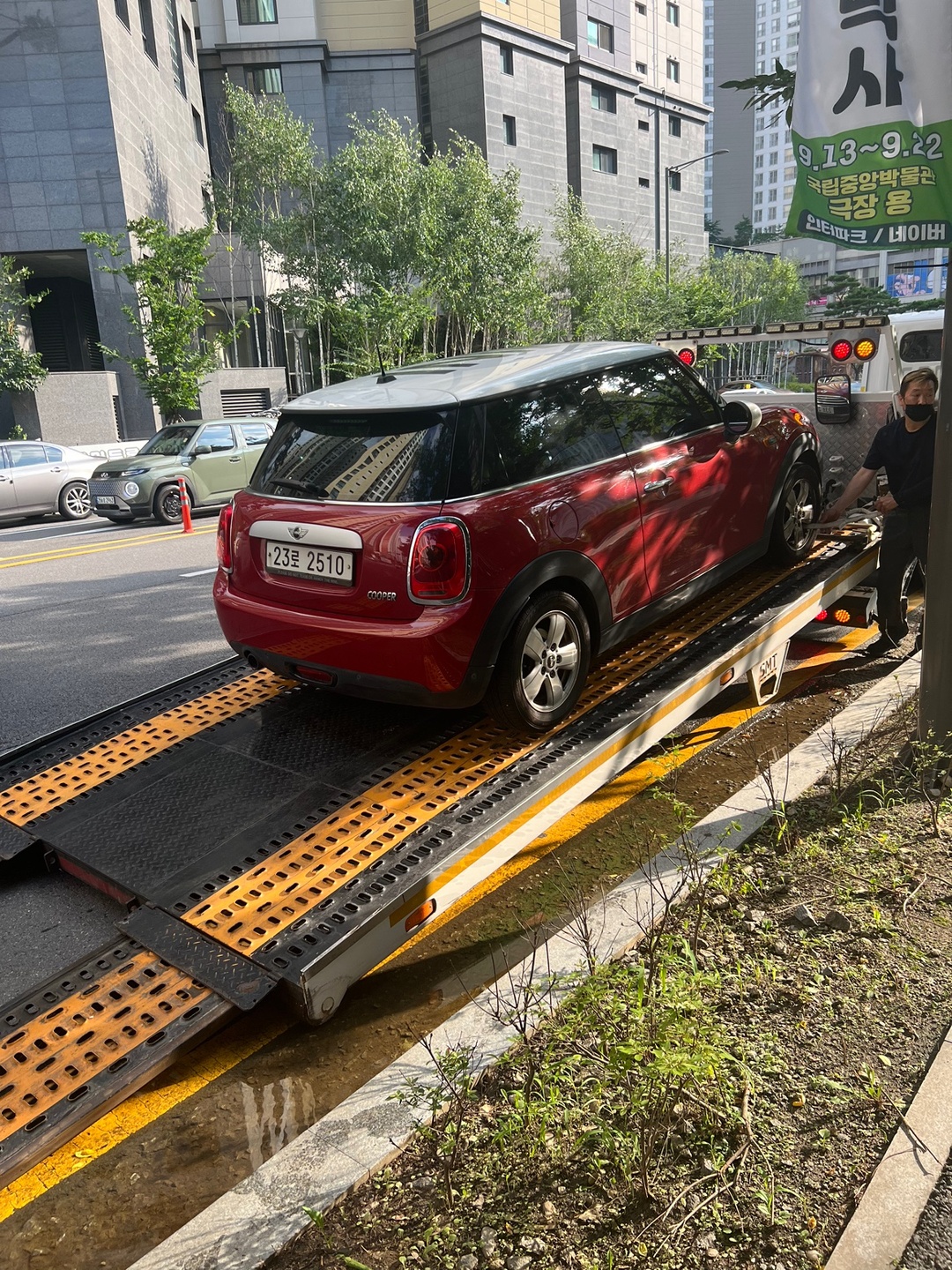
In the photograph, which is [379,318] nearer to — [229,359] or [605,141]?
[229,359]

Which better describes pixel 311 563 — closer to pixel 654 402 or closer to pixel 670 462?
pixel 670 462

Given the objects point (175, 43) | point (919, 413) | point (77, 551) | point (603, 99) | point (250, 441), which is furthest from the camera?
point (603, 99)

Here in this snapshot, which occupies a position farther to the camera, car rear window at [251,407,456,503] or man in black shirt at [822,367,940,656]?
man in black shirt at [822,367,940,656]

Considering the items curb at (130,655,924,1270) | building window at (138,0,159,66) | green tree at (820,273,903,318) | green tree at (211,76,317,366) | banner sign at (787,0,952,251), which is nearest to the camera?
curb at (130,655,924,1270)

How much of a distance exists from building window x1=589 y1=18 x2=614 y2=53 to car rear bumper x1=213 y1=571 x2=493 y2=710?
192ft

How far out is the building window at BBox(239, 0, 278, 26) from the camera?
44.4 m

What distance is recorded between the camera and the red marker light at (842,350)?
7.07 meters

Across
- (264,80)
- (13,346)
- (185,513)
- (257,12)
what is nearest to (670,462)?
(185,513)

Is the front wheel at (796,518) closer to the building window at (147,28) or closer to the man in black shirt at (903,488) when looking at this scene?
the man in black shirt at (903,488)

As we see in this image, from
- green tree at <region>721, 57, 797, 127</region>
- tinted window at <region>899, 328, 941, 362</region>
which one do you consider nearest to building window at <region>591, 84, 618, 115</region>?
tinted window at <region>899, 328, 941, 362</region>

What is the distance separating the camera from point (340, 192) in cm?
3344

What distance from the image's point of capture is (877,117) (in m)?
3.67

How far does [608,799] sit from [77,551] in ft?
34.0

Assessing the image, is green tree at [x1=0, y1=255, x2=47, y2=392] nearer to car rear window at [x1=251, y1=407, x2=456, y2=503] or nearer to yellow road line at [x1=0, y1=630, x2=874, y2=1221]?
car rear window at [x1=251, y1=407, x2=456, y2=503]
